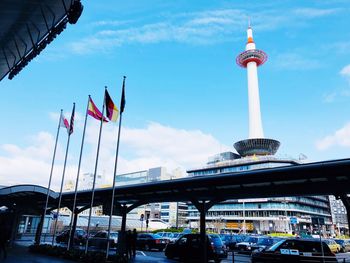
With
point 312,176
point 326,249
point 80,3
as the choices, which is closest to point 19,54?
point 80,3

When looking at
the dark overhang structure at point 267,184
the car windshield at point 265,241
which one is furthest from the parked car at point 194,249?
the car windshield at point 265,241

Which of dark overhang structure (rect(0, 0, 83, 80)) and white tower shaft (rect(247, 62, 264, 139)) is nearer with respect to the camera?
dark overhang structure (rect(0, 0, 83, 80))

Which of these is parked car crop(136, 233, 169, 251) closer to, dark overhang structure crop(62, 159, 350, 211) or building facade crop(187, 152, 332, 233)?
dark overhang structure crop(62, 159, 350, 211)

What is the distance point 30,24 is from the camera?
1260 centimetres

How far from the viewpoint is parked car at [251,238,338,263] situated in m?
14.3

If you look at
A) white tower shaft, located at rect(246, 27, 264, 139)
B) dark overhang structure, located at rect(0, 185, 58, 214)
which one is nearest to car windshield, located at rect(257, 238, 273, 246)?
dark overhang structure, located at rect(0, 185, 58, 214)

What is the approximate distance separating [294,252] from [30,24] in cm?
1494

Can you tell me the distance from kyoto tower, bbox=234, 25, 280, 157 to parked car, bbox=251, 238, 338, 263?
102270 mm

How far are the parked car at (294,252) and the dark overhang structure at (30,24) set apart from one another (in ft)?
43.3

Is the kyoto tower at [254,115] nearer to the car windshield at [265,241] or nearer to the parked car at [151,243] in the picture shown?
the car windshield at [265,241]

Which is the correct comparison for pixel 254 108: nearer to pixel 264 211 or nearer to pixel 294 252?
pixel 264 211

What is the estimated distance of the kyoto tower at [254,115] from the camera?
382 ft

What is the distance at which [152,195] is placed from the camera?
79.1 ft

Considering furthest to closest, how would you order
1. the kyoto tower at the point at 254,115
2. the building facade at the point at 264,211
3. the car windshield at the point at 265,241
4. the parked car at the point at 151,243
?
the kyoto tower at the point at 254,115 < the building facade at the point at 264,211 < the car windshield at the point at 265,241 < the parked car at the point at 151,243
